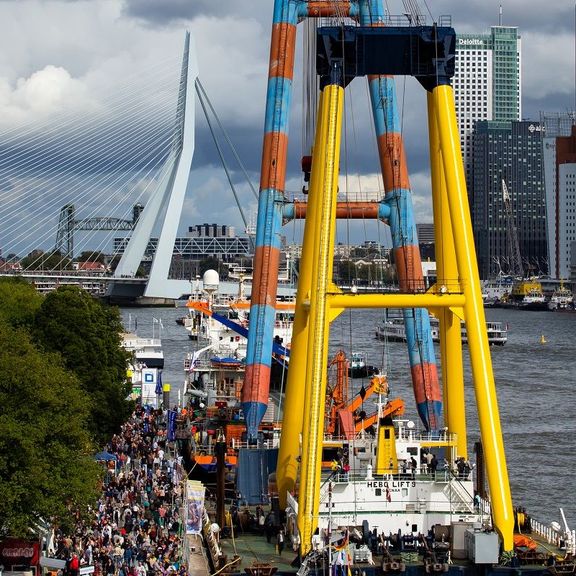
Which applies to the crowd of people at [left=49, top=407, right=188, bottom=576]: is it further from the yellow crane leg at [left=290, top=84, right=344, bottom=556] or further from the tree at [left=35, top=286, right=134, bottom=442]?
the yellow crane leg at [left=290, top=84, right=344, bottom=556]

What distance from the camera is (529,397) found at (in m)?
57.0

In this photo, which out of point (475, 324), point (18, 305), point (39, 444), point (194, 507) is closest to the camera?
point (475, 324)

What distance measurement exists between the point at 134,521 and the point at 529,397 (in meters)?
32.9

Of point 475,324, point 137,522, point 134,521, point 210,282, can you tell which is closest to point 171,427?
point 134,521

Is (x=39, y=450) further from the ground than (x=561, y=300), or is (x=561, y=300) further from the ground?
(x=561, y=300)

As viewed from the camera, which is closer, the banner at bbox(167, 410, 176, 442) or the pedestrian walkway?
the pedestrian walkway

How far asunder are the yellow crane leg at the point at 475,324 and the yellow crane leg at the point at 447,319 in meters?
1.26

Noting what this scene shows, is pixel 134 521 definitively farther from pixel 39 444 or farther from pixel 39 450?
pixel 39 450

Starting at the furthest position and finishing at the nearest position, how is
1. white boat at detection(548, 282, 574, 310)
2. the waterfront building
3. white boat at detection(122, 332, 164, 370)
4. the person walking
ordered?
1. the waterfront building
2. white boat at detection(548, 282, 574, 310)
3. white boat at detection(122, 332, 164, 370)
4. the person walking

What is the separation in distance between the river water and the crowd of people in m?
5.39

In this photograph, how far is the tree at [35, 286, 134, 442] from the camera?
3503cm

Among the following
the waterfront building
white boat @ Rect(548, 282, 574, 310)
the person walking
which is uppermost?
the waterfront building

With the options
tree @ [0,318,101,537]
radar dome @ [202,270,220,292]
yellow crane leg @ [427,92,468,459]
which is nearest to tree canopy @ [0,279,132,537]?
tree @ [0,318,101,537]

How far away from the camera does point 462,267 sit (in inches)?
890
